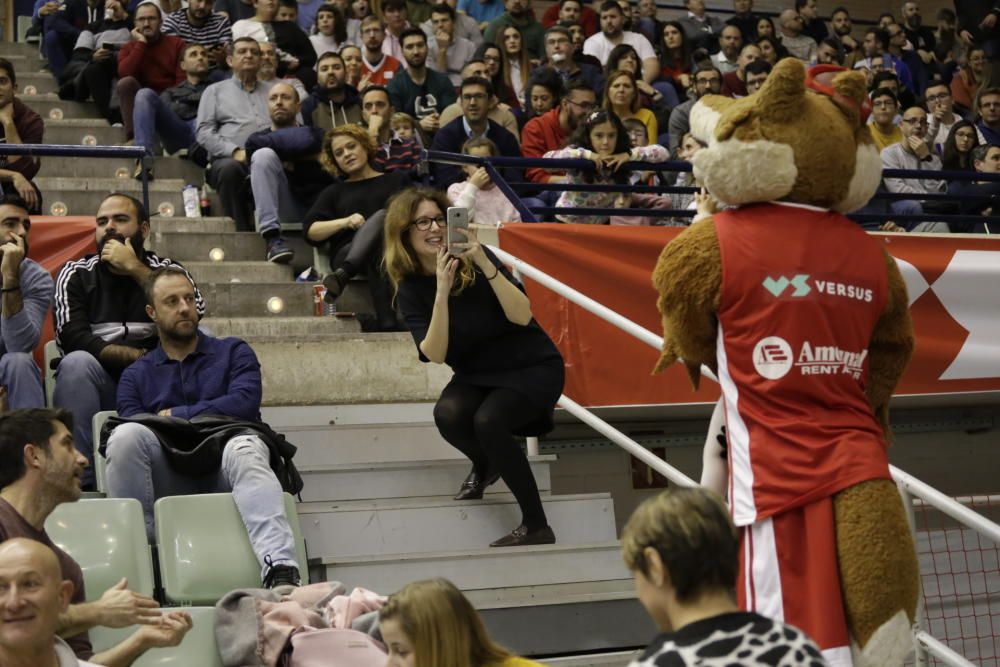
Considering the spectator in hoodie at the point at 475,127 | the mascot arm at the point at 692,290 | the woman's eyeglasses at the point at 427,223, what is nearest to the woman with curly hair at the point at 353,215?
the spectator in hoodie at the point at 475,127

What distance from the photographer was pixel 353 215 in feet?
23.7

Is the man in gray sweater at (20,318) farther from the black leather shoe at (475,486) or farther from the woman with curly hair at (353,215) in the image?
the black leather shoe at (475,486)

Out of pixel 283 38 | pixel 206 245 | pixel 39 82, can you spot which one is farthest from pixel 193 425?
pixel 39 82

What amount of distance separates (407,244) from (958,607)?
2597 millimetres

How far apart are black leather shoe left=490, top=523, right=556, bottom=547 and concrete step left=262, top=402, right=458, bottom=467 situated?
A: 665 mm

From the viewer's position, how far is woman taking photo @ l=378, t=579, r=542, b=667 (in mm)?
3162

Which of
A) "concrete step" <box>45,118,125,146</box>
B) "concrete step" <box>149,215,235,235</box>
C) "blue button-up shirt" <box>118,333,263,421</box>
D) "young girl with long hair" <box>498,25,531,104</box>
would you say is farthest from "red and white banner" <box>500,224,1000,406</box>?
"young girl with long hair" <box>498,25,531,104</box>

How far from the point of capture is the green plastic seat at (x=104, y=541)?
4473mm

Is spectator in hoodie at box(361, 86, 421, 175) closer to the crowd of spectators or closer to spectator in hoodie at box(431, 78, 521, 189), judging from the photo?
the crowd of spectators

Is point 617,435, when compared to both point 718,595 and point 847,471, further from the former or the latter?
point 718,595

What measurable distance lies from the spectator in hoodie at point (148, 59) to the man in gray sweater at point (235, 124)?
1.82 feet

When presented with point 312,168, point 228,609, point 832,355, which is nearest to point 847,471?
point 832,355

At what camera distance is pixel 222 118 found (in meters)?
8.66

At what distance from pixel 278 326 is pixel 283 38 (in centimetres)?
385
